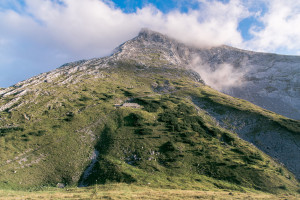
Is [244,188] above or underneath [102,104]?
underneath

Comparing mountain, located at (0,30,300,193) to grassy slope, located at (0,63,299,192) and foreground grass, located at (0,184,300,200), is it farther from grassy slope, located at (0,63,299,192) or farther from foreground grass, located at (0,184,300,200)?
foreground grass, located at (0,184,300,200)

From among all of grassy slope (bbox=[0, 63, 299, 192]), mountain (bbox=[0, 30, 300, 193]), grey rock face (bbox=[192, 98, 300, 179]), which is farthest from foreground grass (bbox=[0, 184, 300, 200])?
grey rock face (bbox=[192, 98, 300, 179])

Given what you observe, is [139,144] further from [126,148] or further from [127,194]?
[127,194]

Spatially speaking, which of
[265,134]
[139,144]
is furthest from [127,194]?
[265,134]

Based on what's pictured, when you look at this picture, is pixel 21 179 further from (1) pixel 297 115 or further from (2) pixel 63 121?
(1) pixel 297 115

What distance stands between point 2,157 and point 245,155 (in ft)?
241

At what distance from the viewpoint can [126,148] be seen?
163ft

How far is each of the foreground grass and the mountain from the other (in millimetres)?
3097

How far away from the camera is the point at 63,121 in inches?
2470

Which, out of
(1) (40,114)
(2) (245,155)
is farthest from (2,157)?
(2) (245,155)

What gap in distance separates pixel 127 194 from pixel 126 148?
820 inches

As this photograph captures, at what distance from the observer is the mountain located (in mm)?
39719

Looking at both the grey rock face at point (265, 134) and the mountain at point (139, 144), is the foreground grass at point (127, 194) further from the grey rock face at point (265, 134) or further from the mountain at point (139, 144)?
the grey rock face at point (265, 134)

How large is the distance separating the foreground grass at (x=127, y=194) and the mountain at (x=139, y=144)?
3.10 metres
